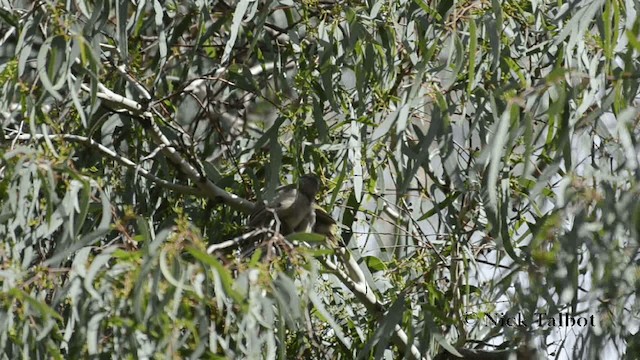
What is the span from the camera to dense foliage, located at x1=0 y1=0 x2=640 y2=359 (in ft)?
7.63

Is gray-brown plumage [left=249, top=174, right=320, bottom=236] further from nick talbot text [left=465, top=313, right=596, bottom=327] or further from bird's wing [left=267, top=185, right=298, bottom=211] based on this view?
nick talbot text [left=465, top=313, right=596, bottom=327]

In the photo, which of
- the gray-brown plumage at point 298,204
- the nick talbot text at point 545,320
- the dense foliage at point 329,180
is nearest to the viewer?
the dense foliage at point 329,180

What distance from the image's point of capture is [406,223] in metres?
3.69

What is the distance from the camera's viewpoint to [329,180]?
3.17 m

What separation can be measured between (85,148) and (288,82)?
0.58m

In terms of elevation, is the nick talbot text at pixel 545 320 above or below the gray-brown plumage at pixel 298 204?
above

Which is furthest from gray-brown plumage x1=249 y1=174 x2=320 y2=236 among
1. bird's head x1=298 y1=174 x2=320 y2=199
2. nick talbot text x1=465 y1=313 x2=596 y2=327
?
nick talbot text x1=465 y1=313 x2=596 y2=327

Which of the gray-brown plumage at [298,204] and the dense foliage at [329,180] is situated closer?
the dense foliage at [329,180]

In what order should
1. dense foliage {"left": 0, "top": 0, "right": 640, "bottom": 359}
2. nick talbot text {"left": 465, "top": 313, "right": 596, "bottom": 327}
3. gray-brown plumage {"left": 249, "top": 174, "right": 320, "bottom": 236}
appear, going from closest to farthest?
dense foliage {"left": 0, "top": 0, "right": 640, "bottom": 359} → nick talbot text {"left": 465, "top": 313, "right": 596, "bottom": 327} → gray-brown plumage {"left": 249, "top": 174, "right": 320, "bottom": 236}

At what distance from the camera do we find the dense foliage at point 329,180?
2324 mm

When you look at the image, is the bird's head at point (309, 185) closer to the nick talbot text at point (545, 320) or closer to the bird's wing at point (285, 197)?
the bird's wing at point (285, 197)

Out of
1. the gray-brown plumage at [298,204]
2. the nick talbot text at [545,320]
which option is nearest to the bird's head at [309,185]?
the gray-brown plumage at [298,204]

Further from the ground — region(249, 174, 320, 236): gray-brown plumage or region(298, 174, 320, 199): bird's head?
region(298, 174, 320, 199): bird's head

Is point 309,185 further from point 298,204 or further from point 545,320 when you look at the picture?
point 545,320
